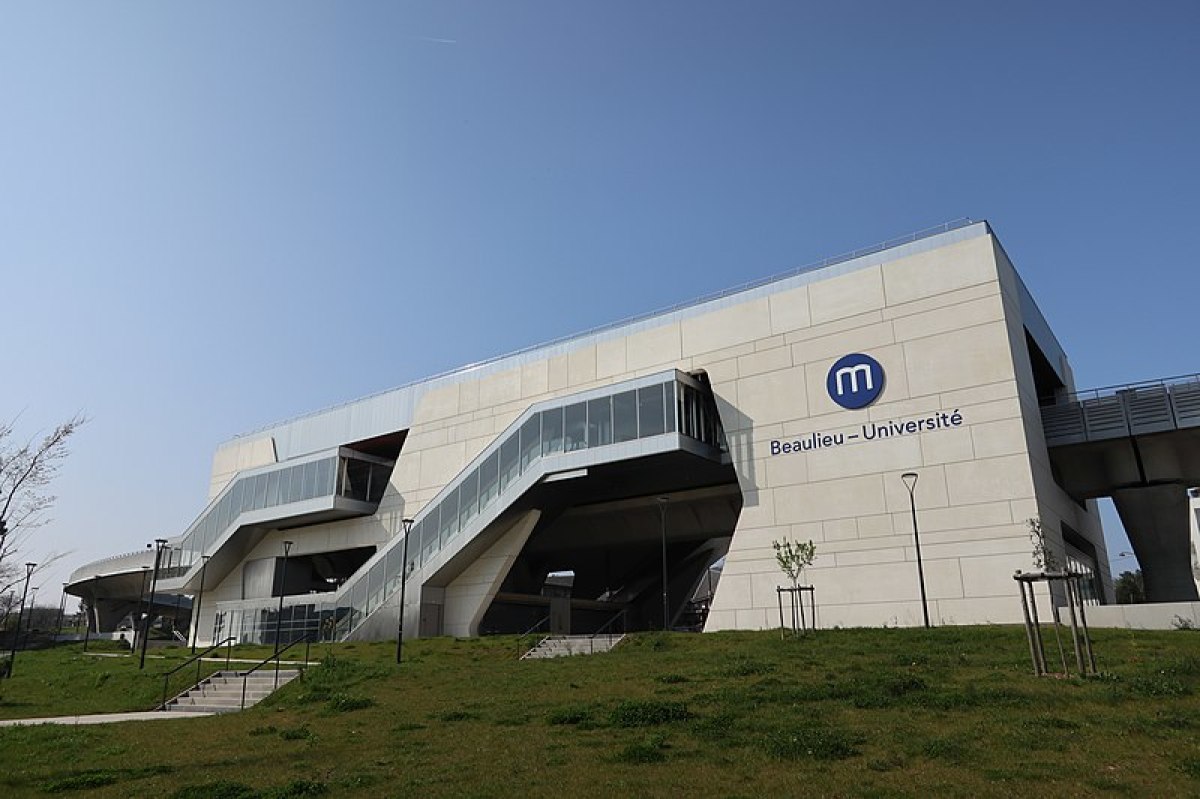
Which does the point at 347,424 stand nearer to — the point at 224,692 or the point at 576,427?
the point at 576,427

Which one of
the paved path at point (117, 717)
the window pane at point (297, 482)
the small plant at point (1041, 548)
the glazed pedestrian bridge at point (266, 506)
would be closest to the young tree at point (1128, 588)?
the small plant at point (1041, 548)

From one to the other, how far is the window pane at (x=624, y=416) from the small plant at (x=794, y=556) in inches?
317

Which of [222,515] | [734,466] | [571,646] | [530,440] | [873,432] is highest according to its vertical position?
[530,440]

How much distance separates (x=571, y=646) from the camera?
101 feet

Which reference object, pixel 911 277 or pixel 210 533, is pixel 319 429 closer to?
pixel 210 533

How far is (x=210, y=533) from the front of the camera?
5931 centimetres

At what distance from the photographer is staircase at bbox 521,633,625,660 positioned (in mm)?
29812

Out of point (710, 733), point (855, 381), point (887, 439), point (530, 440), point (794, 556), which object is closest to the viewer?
point (710, 733)

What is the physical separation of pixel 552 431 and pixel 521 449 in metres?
2.03

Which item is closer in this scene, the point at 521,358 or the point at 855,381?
the point at 855,381

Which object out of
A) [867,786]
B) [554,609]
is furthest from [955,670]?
[554,609]

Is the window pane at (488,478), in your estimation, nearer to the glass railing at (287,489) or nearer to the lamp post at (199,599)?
the glass railing at (287,489)

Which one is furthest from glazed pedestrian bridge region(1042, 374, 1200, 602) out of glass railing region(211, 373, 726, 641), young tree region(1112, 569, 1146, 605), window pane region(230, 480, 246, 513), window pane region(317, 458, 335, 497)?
window pane region(230, 480, 246, 513)

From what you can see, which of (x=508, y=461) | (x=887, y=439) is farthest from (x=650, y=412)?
(x=887, y=439)
